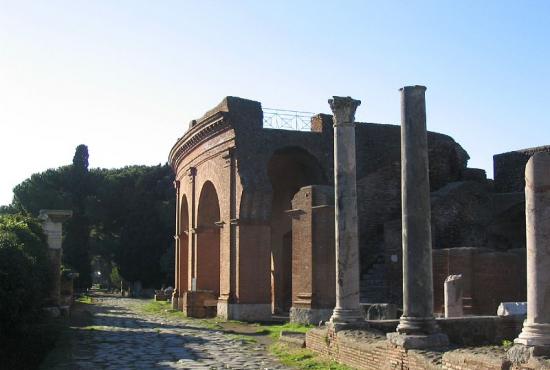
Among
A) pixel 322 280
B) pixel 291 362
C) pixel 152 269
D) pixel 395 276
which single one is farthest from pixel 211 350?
pixel 152 269

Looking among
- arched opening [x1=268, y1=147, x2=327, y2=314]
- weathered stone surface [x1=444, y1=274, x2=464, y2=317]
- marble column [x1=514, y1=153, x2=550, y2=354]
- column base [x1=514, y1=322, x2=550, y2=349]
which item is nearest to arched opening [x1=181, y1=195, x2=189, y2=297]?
arched opening [x1=268, y1=147, x2=327, y2=314]

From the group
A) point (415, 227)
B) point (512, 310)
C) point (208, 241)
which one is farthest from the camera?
point (208, 241)

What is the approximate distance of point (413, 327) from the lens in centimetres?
923

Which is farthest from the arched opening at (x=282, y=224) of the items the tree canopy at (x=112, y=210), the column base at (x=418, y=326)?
the tree canopy at (x=112, y=210)

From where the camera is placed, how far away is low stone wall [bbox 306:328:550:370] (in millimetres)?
7101

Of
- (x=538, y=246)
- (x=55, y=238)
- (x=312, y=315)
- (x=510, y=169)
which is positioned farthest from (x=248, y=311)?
(x=538, y=246)

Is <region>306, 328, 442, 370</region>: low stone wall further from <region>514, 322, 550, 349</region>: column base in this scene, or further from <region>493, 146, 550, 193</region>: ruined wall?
<region>493, 146, 550, 193</region>: ruined wall

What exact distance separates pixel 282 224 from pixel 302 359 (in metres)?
15.3

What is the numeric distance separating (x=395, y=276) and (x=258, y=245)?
4.66 meters

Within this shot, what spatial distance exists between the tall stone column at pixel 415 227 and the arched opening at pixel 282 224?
1370cm

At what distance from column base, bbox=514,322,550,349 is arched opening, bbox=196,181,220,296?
1843cm

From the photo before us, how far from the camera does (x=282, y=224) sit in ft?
87.4

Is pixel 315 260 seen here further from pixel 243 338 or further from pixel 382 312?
pixel 382 312

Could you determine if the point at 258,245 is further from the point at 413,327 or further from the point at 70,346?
the point at 413,327
